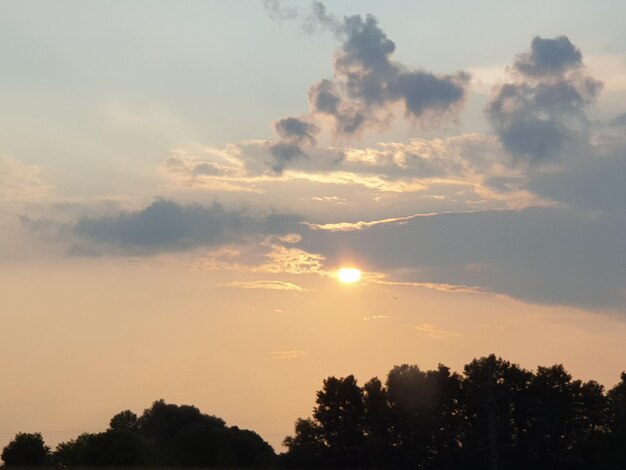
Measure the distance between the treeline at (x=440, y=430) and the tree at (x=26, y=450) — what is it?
0.90ft

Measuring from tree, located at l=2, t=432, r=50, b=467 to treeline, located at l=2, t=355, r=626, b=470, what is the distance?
27 centimetres

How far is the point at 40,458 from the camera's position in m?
145

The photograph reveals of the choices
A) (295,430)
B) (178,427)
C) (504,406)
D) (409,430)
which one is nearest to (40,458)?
(178,427)

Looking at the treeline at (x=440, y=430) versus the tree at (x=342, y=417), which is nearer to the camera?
the treeline at (x=440, y=430)

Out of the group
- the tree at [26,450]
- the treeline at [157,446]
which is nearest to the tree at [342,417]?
the treeline at [157,446]

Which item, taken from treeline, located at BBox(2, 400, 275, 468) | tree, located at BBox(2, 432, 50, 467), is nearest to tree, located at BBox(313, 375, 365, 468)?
treeline, located at BBox(2, 400, 275, 468)

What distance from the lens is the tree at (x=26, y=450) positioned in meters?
140

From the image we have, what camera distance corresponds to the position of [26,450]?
145000mm

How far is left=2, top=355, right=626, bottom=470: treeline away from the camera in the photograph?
126m

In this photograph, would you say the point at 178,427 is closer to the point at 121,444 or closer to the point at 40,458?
the point at 40,458

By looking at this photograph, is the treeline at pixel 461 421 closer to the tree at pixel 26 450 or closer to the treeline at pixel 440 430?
the treeline at pixel 440 430

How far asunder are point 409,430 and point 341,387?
11.0 meters

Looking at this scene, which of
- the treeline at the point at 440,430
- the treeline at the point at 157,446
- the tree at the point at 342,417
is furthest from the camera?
the tree at the point at 342,417

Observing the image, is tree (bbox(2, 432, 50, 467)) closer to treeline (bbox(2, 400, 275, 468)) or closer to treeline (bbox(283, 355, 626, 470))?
treeline (bbox(2, 400, 275, 468))
